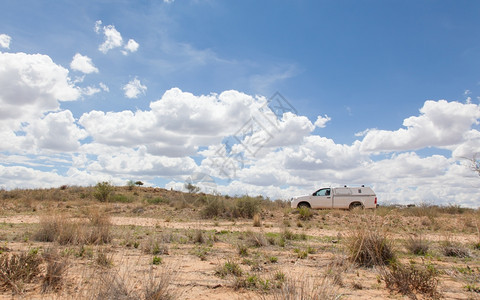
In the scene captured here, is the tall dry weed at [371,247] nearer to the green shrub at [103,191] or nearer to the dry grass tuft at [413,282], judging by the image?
the dry grass tuft at [413,282]

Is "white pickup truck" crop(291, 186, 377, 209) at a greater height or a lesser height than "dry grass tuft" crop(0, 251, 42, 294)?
greater

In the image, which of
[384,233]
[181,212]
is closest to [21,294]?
[384,233]

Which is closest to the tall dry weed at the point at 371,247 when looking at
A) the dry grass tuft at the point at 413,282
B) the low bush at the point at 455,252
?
the dry grass tuft at the point at 413,282

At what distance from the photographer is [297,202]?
22.5 metres

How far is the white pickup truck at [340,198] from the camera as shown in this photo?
2197 cm

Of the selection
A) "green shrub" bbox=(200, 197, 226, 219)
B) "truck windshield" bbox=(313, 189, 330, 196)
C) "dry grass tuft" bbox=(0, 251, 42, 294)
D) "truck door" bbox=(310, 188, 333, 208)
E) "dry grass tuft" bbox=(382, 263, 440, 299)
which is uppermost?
"truck windshield" bbox=(313, 189, 330, 196)

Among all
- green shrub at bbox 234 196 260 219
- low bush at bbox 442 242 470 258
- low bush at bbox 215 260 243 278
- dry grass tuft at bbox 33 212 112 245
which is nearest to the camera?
low bush at bbox 215 260 243 278

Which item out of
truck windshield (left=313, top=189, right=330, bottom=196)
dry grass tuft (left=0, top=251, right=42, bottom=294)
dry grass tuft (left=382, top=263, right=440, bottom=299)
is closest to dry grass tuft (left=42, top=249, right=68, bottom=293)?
dry grass tuft (left=0, top=251, right=42, bottom=294)

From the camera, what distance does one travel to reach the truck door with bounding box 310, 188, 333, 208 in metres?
22.2

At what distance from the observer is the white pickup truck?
72.1 ft

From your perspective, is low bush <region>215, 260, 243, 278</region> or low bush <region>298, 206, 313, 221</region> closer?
low bush <region>215, 260, 243, 278</region>

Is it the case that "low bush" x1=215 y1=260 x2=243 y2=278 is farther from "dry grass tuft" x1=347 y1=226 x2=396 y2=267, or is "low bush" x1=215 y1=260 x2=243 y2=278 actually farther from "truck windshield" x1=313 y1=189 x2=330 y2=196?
"truck windshield" x1=313 y1=189 x2=330 y2=196

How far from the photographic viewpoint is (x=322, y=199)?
22.2m

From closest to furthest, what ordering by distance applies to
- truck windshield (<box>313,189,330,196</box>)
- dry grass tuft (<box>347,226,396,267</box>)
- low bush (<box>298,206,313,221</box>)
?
1. dry grass tuft (<box>347,226,396,267</box>)
2. low bush (<box>298,206,313,221</box>)
3. truck windshield (<box>313,189,330,196</box>)
